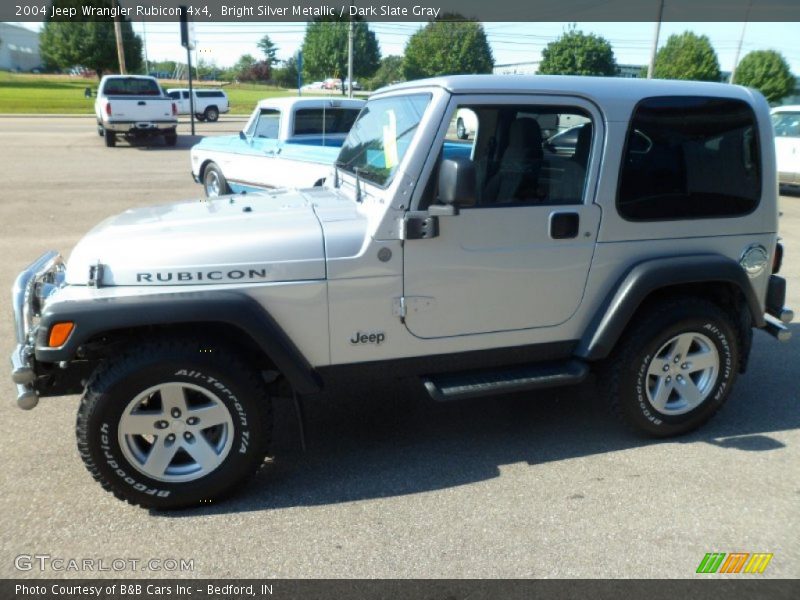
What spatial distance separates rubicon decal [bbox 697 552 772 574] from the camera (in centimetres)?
272

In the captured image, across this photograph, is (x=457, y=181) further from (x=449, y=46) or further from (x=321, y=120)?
(x=449, y=46)

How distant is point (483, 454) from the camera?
3.60 meters

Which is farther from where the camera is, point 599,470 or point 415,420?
point 415,420

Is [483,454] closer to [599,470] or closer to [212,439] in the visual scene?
[599,470]

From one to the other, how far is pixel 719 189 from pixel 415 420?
2259 mm

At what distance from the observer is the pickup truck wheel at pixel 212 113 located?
108 ft

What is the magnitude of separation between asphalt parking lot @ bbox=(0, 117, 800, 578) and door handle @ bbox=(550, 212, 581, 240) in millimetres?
1254

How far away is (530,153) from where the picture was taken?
3406mm

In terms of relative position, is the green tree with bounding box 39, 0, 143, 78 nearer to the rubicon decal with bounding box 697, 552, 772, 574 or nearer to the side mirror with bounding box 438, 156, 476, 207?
the side mirror with bounding box 438, 156, 476, 207

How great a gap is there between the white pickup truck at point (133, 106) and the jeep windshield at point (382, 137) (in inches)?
645

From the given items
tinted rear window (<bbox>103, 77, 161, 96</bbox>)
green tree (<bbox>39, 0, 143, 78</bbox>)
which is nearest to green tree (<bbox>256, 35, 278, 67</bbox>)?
green tree (<bbox>39, 0, 143, 78</bbox>)

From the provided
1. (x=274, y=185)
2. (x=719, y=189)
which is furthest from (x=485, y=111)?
(x=274, y=185)

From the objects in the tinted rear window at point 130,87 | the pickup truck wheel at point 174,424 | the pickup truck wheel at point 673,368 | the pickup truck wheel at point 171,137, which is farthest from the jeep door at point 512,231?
the pickup truck wheel at point 171,137

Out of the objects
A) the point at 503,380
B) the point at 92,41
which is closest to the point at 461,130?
the point at 503,380
